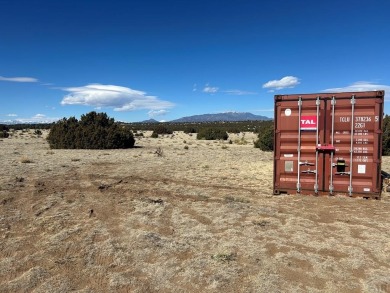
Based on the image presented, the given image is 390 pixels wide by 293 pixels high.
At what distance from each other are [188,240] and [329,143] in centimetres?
573

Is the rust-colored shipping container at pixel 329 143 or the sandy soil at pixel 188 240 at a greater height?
the rust-colored shipping container at pixel 329 143

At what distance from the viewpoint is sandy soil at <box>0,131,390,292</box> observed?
16.8 ft

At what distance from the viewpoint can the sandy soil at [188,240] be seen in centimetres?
511

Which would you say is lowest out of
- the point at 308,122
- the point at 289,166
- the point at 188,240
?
the point at 188,240

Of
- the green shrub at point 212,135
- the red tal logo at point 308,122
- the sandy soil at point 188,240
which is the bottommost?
the sandy soil at point 188,240

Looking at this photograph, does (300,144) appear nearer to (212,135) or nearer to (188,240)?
(188,240)

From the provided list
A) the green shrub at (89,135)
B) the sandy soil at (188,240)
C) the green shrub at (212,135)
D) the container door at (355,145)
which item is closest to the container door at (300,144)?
the container door at (355,145)

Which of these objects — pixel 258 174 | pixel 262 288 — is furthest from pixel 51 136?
pixel 262 288

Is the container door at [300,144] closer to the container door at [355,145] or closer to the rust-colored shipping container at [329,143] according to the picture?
the rust-colored shipping container at [329,143]

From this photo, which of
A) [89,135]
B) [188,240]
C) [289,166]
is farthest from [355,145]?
[89,135]

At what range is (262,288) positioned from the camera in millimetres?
4871

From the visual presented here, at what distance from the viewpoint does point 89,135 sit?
1223 inches

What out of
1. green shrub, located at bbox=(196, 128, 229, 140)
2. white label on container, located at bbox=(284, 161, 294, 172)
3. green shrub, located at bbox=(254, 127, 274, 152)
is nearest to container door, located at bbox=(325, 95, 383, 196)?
white label on container, located at bbox=(284, 161, 294, 172)

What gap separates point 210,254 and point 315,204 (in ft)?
15.2
